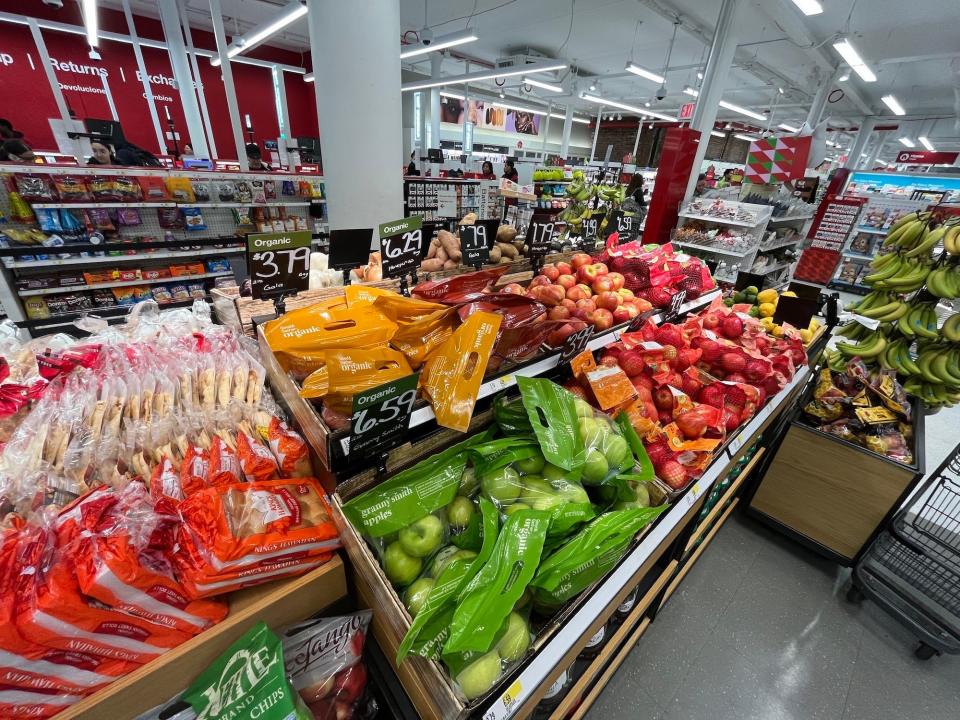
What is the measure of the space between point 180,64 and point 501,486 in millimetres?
10419

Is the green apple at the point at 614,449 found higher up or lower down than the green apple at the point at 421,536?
higher up

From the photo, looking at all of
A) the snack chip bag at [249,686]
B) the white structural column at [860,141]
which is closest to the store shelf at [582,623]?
the snack chip bag at [249,686]

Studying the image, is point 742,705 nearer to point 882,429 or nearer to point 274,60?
point 882,429

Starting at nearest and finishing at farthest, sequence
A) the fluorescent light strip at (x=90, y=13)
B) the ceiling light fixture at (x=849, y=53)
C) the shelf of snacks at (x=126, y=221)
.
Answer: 1. the shelf of snacks at (x=126, y=221)
2. the fluorescent light strip at (x=90, y=13)
3. the ceiling light fixture at (x=849, y=53)

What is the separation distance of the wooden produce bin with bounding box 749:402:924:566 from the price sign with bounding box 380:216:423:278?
2.14 m

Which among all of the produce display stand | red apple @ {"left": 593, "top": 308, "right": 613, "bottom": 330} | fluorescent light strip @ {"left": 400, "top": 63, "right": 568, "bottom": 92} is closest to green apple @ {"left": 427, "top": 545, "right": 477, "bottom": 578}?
red apple @ {"left": 593, "top": 308, "right": 613, "bottom": 330}

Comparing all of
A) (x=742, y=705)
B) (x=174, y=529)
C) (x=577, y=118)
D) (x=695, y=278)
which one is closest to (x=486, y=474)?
(x=174, y=529)

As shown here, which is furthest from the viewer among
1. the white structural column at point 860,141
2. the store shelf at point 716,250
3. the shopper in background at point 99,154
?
the white structural column at point 860,141

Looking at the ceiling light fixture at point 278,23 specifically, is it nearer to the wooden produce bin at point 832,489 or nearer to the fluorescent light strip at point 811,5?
the fluorescent light strip at point 811,5

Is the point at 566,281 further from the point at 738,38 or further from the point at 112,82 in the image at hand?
the point at 112,82

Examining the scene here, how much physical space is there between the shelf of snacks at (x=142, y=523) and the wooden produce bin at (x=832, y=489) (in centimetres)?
233

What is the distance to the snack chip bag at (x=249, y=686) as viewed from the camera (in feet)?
2.49

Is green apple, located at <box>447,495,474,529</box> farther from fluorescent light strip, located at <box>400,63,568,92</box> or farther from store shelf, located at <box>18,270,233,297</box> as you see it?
fluorescent light strip, located at <box>400,63,568,92</box>

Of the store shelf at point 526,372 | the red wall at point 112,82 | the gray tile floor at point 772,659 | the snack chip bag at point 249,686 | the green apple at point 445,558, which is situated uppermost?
the red wall at point 112,82
